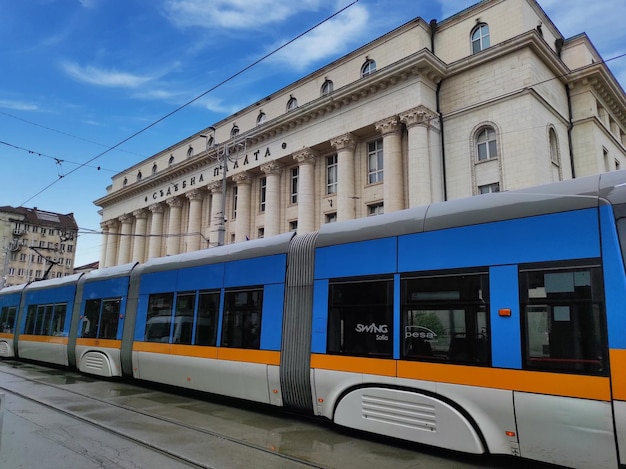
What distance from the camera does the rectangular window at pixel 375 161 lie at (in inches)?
1136

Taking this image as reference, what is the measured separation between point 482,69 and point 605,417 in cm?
2409

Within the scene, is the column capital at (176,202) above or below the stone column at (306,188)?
above

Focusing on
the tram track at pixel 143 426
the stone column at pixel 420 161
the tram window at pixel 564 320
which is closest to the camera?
the tram window at pixel 564 320

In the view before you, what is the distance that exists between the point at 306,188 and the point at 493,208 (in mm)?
25297

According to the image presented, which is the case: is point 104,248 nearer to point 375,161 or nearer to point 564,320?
point 375,161

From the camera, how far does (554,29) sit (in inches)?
1134

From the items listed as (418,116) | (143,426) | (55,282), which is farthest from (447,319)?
(418,116)

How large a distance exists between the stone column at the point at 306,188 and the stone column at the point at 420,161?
7.99m

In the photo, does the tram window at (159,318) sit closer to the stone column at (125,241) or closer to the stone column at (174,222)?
the stone column at (174,222)

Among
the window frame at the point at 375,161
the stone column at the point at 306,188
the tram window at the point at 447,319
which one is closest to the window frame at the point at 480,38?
the window frame at the point at 375,161

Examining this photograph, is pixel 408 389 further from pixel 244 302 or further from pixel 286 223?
pixel 286 223

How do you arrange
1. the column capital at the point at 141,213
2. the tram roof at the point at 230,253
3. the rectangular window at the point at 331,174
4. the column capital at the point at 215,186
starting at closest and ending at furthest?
the tram roof at the point at 230,253
the rectangular window at the point at 331,174
the column capital at the point at 215,186
the column capital at the point at 141,213

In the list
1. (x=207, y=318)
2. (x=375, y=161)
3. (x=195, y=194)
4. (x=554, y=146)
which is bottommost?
(x=207, y=318)

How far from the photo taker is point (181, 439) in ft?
23.6
